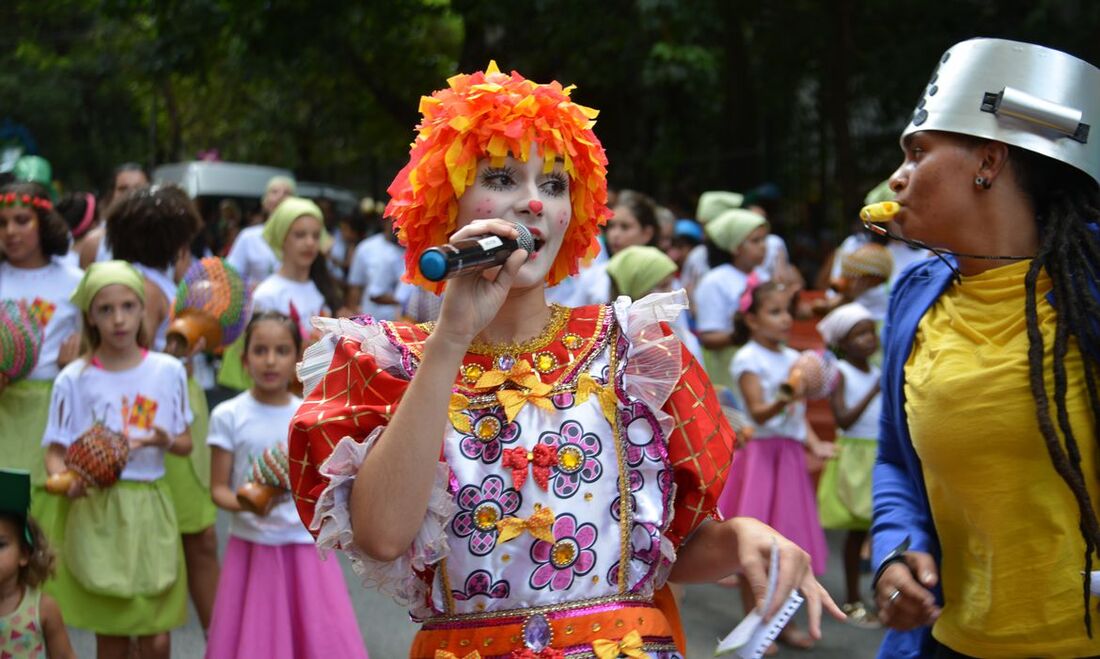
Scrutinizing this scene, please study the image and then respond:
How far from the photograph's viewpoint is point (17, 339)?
21.3 feet

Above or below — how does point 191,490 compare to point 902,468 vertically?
below

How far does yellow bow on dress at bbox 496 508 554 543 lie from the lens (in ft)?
9.36

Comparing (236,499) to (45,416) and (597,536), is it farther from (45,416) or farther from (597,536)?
(597,536)

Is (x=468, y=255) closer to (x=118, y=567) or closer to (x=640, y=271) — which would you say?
(x=118, y=567)

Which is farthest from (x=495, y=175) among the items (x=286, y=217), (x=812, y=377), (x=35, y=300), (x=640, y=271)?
(x=286, y=217)

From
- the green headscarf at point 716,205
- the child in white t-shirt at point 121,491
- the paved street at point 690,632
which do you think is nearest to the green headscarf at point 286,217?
the paved street at point 690,632

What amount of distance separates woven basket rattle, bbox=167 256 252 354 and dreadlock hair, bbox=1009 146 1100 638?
4.57 meters

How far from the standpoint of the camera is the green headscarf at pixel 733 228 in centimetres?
911

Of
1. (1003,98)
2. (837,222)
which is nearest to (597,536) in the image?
(1003,98)

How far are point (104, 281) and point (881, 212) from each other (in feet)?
12.3

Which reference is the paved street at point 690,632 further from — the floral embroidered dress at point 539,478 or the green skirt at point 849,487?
the floral embroidered dress at point 539,478

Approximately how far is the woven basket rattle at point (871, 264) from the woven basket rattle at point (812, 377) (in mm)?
1423

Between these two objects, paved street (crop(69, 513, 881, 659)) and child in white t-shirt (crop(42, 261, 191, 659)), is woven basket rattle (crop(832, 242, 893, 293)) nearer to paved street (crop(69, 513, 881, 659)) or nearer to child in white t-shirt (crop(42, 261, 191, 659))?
paved street (crop(69, 513, 881, 659))

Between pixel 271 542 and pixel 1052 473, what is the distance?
129 inches
